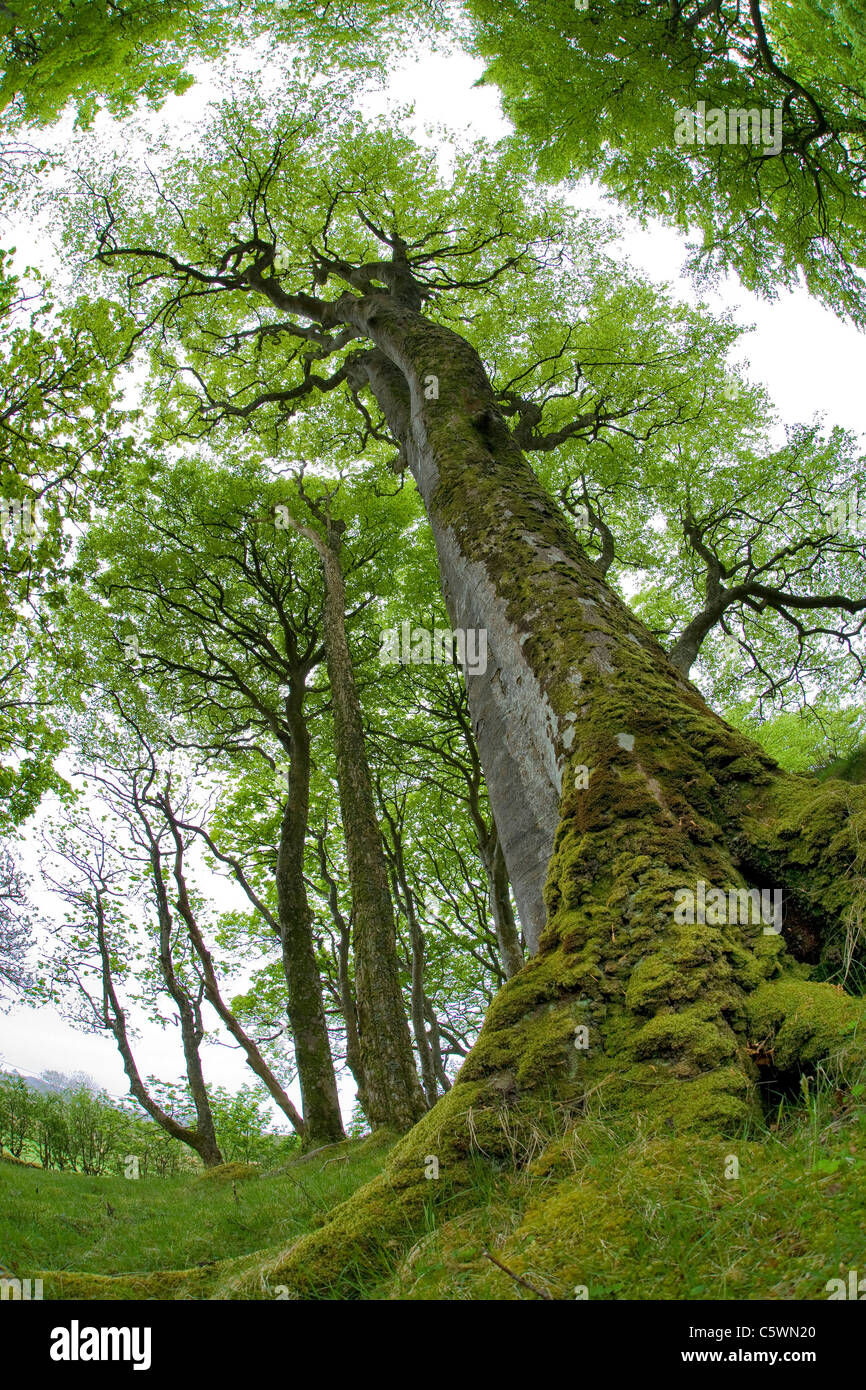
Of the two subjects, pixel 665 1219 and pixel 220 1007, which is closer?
pixel 665 1219

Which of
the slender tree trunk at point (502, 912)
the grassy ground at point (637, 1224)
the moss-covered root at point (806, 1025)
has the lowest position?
the grassy ground at point (637, 1224)

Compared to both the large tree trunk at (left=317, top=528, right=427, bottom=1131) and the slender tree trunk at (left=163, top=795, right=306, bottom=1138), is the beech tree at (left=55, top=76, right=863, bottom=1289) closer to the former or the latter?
the large tree trunk at (left=317, top=528, right=427, bottom=1131)

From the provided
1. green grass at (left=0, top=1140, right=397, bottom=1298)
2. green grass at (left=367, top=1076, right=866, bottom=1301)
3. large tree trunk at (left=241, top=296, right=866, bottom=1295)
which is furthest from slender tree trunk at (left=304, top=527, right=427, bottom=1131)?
green grass at (left=367, top=1076, right=866, bottom=1301)

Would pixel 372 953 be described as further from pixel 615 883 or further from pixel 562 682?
pixel 615 883

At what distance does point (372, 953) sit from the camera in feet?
28.5

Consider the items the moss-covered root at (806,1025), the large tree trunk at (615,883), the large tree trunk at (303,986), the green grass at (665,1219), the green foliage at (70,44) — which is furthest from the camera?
the large tree trunk at (303,986)

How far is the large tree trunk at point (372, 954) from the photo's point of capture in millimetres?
8086

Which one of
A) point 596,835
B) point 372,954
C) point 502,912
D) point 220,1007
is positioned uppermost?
point 502,912

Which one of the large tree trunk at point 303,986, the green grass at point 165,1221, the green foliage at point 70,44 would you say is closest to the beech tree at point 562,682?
the green grass at point 165,1221

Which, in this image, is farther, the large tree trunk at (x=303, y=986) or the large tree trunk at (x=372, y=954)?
the large tree trunk at (x=303, y=986)

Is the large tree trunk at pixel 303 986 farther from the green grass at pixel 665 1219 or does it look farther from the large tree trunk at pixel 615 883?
the green grass at pixel 665 1219

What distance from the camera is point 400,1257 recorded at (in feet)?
6.32

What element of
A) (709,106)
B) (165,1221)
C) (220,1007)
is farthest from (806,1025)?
(220,1007)

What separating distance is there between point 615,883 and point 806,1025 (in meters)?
0.72
